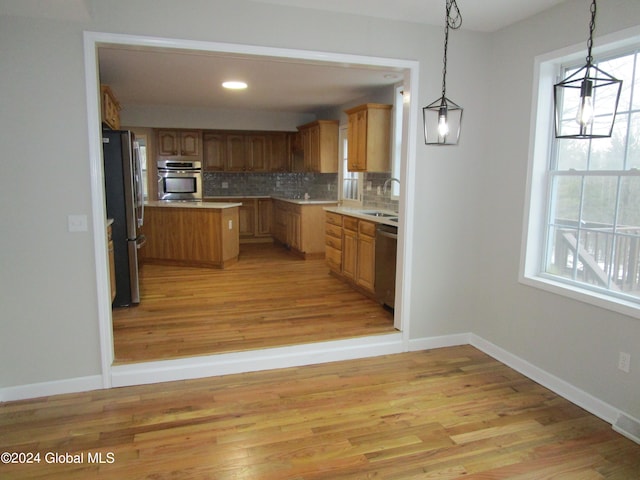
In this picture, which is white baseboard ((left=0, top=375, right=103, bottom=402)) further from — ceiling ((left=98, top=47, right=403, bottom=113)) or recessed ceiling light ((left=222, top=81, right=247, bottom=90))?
recessed ceiling light ((left=222, top=81, right=247, bottom=90))

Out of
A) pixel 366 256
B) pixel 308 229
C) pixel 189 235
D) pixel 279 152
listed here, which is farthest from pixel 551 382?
pixel 279 152

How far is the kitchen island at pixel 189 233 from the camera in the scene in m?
6.42

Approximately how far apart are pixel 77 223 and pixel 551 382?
338 centimetres

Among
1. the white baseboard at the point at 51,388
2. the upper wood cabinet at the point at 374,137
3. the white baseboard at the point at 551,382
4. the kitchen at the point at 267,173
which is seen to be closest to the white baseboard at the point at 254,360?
the white baseboard at the point at 51,388

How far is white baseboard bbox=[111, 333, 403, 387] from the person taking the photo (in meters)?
3.12

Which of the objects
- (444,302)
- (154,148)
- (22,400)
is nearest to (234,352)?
(22,400)

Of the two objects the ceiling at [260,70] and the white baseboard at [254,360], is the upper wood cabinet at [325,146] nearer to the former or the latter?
the ceiling at [260,70]

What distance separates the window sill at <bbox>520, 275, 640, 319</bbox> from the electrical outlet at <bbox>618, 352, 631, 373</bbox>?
0.25 meters

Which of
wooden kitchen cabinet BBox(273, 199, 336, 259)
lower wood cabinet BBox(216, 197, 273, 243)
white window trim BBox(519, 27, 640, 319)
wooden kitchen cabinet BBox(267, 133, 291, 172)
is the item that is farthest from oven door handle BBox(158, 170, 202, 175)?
white window trim BBox(519, 27, 640, 319)

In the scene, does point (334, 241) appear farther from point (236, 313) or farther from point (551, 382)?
point (551, 382)

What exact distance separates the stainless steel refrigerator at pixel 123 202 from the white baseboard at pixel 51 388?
1.76 m

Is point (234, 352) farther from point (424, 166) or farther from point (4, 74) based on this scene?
point (4, 74)

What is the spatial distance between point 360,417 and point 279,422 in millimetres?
495

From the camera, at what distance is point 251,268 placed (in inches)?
261
